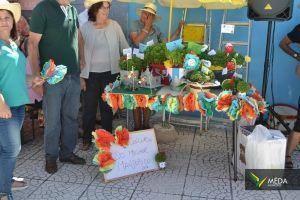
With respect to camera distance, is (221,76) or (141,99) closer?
(141,99)

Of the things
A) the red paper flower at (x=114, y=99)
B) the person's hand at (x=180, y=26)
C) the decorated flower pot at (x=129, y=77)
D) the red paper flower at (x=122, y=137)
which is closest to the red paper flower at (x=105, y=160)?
the red paper flower at (x=122, y=137)

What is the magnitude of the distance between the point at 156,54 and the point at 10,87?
133 cm

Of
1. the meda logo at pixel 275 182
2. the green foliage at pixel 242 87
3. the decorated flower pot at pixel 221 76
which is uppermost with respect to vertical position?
the decorated flower pot at pixel 221 76

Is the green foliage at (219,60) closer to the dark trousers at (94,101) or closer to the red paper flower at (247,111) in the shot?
the red paper flower at (247,111)

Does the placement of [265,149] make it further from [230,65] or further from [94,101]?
[94,101]

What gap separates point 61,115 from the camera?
3.51 meters

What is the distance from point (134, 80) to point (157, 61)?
0.28m

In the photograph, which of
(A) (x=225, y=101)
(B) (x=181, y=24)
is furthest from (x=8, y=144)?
(B) (x=181, y=24)

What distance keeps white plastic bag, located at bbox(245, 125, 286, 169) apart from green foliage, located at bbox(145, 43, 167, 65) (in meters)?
1.05

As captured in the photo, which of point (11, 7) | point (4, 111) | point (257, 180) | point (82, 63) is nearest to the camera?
point (4, 111)

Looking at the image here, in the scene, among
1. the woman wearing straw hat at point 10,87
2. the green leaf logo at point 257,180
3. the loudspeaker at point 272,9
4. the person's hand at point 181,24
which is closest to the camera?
the woman wearing straw hat at point 10,87

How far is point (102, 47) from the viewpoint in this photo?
12.5 ft

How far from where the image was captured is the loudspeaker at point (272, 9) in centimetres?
358

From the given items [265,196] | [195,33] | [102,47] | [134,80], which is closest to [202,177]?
[265,196]
